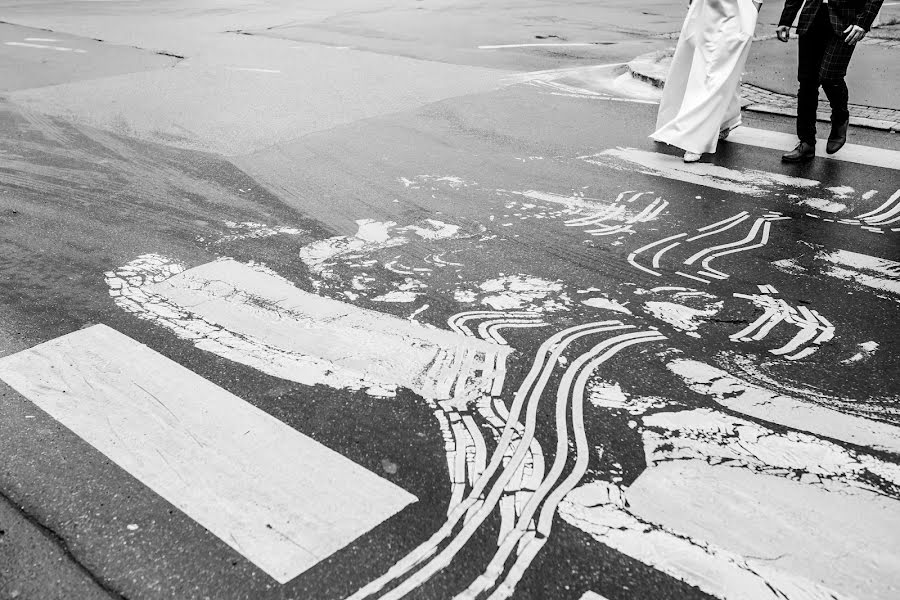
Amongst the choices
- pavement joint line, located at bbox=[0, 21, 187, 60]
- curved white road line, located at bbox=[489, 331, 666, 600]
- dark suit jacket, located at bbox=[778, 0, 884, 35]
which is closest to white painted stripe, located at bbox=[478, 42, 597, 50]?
pavement joint line, located at bbox=[0, 21, 187, 60]

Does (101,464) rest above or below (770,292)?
below

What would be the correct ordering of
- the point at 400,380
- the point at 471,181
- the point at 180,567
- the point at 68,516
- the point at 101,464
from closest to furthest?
the point at 180,567, the point at 68,516, the point at 101,464, the point at 400,380, the point at 471,181

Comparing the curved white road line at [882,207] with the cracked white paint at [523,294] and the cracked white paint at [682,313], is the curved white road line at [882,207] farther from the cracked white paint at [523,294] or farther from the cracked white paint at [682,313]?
the cracked white paint at [523,294]

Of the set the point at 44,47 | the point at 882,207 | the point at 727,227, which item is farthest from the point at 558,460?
the point at 44,47

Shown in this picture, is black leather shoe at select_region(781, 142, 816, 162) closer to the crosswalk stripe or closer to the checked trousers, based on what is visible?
the checked trousers

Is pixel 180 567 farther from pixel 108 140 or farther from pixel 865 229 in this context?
pixel 108 140

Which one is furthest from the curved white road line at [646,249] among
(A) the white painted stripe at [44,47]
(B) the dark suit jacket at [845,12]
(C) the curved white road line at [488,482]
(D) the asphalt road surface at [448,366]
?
(A) the white painted stripe at [44,47]

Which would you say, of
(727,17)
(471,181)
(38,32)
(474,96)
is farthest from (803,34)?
(38,32)

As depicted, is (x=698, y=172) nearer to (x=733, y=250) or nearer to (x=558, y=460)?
(x=733, y=250)
